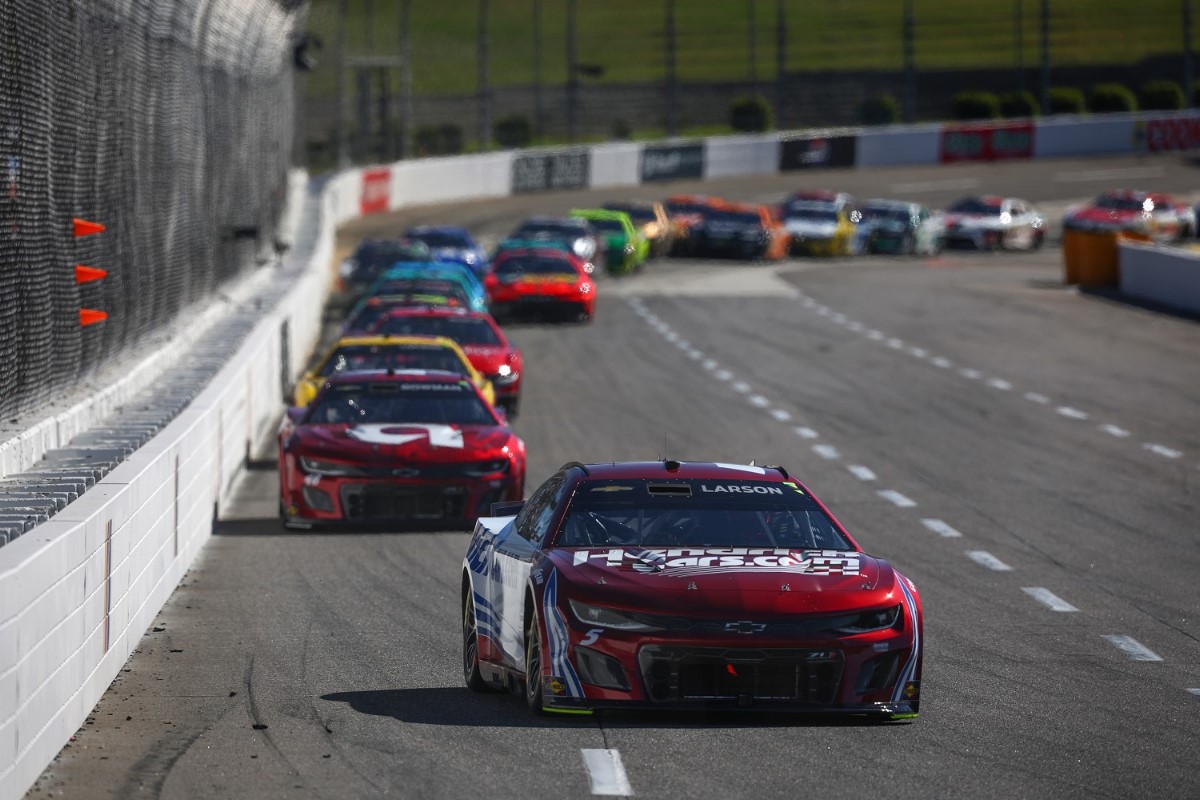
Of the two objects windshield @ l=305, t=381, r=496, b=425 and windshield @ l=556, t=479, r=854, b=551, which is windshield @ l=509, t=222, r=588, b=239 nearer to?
windshield @ l=305, t=381, r=496, b=425

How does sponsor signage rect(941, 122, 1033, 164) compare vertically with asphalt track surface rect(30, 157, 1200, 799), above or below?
above

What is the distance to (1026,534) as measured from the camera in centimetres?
1614

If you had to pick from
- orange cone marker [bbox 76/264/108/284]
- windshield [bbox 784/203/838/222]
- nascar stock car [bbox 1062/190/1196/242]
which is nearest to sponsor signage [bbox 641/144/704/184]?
windshield [bbox 784/203/838/222]

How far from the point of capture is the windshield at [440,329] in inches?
931

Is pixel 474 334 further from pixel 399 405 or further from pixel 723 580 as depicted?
pixel 723 580

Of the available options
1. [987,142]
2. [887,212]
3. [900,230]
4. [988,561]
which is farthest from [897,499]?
[987,142]

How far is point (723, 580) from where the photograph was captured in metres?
8.94

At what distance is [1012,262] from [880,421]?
27520mm

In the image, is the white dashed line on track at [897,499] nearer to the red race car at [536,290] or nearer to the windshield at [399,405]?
the windshield at [399,405]

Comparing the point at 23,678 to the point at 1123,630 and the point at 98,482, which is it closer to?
the point at 98,482

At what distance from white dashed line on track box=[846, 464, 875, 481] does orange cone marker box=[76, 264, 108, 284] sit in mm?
7441

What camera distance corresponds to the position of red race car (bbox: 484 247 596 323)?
3494 centimetres

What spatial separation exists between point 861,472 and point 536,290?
15880mm

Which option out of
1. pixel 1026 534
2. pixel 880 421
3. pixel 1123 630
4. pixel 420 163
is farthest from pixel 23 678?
pixel 420 163
